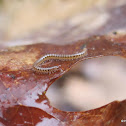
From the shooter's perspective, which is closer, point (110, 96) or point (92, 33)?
point (110, 96)

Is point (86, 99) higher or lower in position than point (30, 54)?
lower


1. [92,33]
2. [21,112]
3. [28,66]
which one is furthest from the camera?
[92,33]

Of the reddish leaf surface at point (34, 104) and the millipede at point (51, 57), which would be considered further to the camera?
the millipede at point (51, 57)

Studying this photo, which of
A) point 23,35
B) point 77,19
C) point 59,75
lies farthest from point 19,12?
point 59,75

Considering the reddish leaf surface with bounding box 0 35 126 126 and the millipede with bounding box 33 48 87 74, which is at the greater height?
the millipede with bounding box 33 48 87 74

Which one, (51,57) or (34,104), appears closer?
(34,104)

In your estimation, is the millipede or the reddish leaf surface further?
the millipede

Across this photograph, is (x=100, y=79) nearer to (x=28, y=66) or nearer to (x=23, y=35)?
(x=28, y=66)

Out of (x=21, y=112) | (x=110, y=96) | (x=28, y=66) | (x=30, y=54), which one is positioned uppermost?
(x=30, y=54)

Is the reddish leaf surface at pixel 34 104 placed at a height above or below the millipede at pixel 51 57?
Result: below

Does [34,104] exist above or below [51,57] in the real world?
below

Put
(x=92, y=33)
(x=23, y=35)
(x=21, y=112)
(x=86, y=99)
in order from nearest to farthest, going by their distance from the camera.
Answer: (x=21, y=112)
(x=86, y=99)
(x=92, y=33)
(x=23, y=35)
